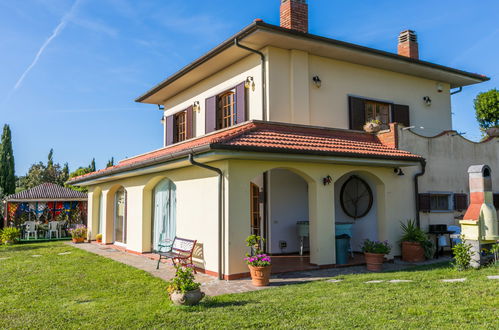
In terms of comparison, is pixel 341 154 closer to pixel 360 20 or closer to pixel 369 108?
pixel 360 20

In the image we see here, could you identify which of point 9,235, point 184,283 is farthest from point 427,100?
point 9,235

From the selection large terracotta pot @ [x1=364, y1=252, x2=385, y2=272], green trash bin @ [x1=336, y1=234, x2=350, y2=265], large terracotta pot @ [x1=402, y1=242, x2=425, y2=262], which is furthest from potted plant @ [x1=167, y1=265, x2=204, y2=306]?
large terracotta pot @ [x1=402, y1=242, x2=425, y2=262]

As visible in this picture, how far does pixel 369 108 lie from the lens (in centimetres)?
1392

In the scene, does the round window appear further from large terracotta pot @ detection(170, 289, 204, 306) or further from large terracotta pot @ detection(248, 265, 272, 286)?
large terracotta pot @ detection(170, 289, 204, 306)

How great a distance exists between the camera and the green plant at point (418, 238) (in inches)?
440

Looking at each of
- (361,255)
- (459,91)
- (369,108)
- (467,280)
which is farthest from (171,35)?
(459,91)

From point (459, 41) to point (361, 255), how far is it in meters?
7.41

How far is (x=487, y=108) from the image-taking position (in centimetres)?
2827

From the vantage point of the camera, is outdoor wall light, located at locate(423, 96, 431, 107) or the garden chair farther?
the garden chair

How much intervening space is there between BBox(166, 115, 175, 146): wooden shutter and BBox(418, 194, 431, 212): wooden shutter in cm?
1023

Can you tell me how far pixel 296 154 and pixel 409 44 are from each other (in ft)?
31.0

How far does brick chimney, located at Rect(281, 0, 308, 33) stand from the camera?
39.9 feet

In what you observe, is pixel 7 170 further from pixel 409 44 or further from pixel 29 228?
pixel 409 44

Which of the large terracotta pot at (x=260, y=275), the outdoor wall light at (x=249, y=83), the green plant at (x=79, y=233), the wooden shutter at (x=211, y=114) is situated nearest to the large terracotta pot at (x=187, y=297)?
the large terracotta pot at (x=260, y=275)
